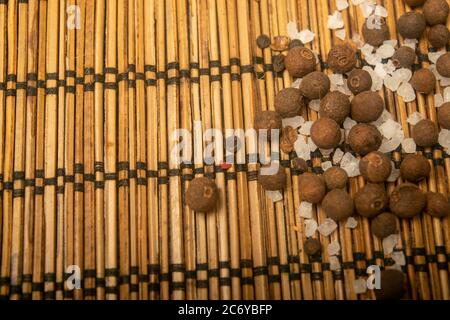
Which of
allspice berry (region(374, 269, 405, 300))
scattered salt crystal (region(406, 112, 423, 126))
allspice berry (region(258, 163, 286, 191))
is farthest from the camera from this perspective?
scattered salt crystal (region(406, 112, 423, 126))

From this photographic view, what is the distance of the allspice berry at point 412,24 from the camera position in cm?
218

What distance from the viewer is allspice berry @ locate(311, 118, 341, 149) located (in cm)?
205

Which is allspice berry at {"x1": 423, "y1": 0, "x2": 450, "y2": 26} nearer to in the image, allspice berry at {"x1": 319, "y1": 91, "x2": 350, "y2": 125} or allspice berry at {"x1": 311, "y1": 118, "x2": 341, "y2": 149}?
allspice berry at {"x1": 319, "y1": 91, "x2": 350, "y2": 125}

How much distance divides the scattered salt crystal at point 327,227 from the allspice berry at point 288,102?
0.43 metres

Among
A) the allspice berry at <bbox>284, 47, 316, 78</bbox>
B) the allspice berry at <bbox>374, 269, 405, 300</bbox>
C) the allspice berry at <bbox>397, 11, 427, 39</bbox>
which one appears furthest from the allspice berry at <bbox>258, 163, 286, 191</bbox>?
the allspice berry at <bbox>397, 11, 427, 39</bbox>

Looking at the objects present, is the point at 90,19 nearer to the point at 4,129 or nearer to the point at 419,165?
the point at 4,129

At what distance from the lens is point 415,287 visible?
2.04 metres

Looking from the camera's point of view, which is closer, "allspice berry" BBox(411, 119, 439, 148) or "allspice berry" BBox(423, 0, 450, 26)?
"allspice berry" BBox(411, 119, 439, 148)

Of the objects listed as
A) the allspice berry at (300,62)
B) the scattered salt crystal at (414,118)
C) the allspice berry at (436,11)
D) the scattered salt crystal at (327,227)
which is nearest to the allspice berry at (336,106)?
the allspice berry at (300,62)

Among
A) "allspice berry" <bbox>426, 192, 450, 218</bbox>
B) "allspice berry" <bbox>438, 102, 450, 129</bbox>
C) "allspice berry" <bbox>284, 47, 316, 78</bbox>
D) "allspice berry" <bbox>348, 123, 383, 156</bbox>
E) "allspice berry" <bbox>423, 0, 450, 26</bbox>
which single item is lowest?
"allspice berry" <bbox>426, 192, 450, 218</bbox>

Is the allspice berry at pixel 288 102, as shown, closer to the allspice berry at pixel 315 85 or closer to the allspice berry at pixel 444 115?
the allspice berry at pixel 315 85

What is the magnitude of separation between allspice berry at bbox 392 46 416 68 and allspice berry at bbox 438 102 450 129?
213 mm

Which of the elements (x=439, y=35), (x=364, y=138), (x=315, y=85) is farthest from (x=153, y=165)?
(x=439, y=35)

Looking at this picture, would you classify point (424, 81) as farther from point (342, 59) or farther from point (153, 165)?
point (153, 165)
